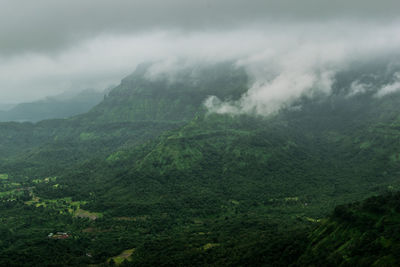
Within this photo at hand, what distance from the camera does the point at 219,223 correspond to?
17338 cm

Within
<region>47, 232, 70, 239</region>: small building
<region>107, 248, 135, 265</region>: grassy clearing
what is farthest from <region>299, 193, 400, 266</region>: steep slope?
<region>47, 232, 70, 239</region>: small building

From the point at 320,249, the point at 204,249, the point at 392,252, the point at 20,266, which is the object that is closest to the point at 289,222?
the point at 204,249

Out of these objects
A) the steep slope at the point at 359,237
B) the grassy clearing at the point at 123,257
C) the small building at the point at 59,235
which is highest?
the steep slope at the point at 359,237

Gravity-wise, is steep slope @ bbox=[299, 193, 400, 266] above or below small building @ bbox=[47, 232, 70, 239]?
above

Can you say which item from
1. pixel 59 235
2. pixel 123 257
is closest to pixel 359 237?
pixel 123 257

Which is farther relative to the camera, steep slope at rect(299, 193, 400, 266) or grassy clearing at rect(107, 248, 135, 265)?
grassy clearing at rect(107, 248, 135, 265)

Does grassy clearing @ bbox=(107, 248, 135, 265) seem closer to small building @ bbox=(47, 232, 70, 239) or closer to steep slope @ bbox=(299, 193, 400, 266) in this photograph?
small building @ bbox=(47, 232, 70, 239)

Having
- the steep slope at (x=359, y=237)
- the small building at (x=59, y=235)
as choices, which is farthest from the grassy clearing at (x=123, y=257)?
the steep slope at (x=359, y=237)

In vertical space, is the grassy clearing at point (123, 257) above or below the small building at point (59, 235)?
below

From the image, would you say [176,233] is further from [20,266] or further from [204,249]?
[20,266]

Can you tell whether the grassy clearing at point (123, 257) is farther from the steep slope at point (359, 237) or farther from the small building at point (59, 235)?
the steep slope at point (359, 237)

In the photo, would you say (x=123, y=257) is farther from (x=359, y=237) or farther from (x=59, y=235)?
(x=359, y=237)

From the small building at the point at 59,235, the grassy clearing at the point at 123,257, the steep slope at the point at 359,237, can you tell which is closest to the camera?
the steep slope at the point at 359,237

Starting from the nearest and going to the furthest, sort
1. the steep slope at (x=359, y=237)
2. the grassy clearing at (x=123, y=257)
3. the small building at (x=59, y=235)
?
1. the steep slope at (x=359, y=237)
2. the grassy clearing at (x=123, y=257)
3. the small building at (x=59, y=235)
